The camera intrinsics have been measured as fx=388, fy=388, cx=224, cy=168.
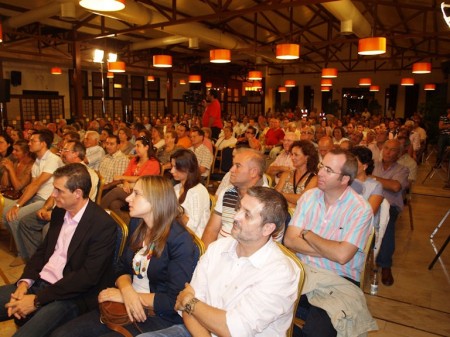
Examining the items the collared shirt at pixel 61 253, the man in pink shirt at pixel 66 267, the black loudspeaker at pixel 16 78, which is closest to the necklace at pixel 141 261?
the man in pink shirt at pixel 66 267

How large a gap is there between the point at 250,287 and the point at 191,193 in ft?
4.88

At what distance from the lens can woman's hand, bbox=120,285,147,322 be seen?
1871 millimetres

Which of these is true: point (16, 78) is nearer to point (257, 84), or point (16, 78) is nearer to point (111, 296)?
point (257, 84)

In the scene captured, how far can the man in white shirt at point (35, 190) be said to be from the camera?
12.1ft

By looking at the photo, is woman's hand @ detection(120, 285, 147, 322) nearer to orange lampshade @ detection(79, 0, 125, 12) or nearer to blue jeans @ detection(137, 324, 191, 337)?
blue jeans @ detection(137, 324, 191, 337)

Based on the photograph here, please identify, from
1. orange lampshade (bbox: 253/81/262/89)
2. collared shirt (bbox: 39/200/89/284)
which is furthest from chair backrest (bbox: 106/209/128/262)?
orange lampshade (bbox: 253/81/262/89)

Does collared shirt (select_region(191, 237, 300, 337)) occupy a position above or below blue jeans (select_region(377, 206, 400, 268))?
above

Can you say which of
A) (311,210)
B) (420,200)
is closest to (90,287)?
(311,210)

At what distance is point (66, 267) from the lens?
221 centimetres

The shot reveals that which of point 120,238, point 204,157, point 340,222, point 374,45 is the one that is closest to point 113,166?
point 204,157

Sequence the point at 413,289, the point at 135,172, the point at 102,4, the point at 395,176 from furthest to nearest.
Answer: the point at 135,172 < the point at 395,176 < the point at 102,4 < the point at 413,289

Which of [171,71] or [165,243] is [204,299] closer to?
[165,243]

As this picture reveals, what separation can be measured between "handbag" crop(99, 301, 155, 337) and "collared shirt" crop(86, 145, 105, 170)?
3674 millimetres

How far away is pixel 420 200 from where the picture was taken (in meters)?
6.48
